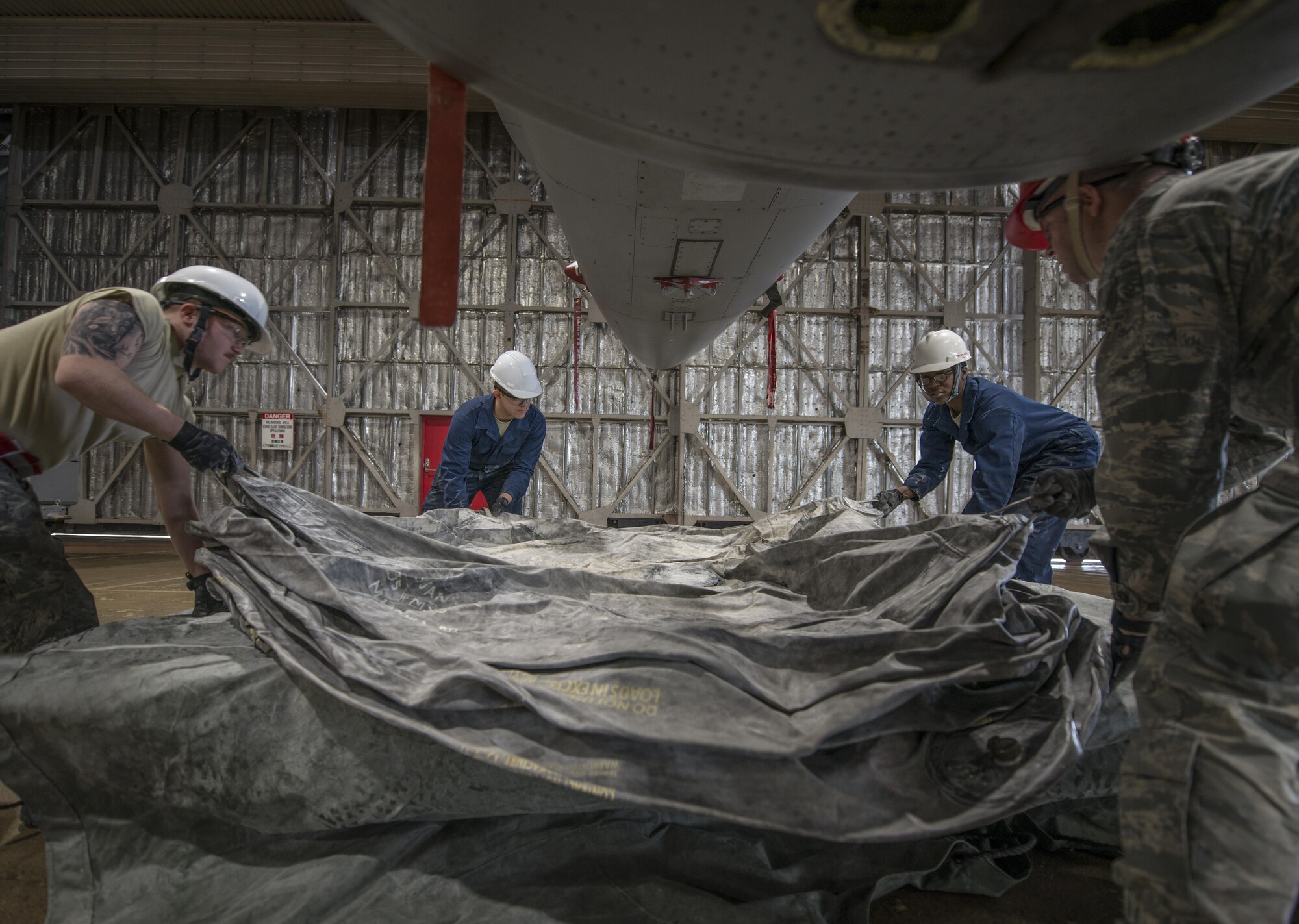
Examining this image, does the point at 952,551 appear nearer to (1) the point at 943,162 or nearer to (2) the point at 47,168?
(1) the point at 943,162

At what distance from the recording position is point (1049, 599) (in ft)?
5.81

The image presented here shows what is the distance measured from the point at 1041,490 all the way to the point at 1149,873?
1.13m

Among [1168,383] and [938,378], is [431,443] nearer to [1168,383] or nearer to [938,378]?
[938,378]

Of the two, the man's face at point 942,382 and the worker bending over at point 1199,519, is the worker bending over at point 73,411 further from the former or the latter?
the man's face at point 942,382

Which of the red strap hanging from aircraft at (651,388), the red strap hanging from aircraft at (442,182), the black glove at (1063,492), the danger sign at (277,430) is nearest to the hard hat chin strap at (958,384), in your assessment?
the black glove at (1063,492)

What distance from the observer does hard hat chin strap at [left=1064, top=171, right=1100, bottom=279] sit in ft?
5.42

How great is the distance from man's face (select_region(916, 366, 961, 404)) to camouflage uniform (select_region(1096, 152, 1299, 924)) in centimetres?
255

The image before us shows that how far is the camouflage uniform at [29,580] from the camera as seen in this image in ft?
6.30

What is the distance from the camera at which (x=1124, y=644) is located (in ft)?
5.13

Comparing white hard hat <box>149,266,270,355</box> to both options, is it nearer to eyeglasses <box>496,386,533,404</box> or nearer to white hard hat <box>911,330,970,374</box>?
eyeglasses <box>496,386,533,404</box>

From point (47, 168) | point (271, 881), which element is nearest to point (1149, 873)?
point (271, 881)

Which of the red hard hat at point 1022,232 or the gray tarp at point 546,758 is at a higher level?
the red hard hat at point 1022,232

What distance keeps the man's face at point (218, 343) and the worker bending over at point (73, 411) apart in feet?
0.10

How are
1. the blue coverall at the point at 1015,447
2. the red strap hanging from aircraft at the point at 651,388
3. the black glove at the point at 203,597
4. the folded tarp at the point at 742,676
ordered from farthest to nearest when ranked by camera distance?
the red strap hanging from aircraft at the point at 651,388, the blue coverall at the point at 1015,447, the black glove at the point at 203,597, the folded tarp at the point at 742,676
